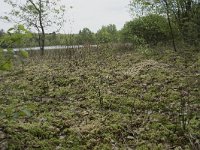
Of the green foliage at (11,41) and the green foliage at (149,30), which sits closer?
the green foliage at (11,41)

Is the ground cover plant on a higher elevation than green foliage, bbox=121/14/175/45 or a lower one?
lower

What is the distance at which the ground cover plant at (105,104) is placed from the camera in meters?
5.61

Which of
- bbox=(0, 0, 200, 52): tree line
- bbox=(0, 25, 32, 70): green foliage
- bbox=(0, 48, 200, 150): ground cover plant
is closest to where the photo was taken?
bbox=(0, 25, 32, 70): green foliage

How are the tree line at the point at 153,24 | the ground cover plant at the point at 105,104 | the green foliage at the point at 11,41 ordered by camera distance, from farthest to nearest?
the tree line at the point at 153,24
the ground cover plant at the point at 105,104
the green foliage at the point at 11,41

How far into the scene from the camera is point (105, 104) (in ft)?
24.8

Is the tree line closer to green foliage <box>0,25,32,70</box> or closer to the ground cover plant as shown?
the ground cover plant

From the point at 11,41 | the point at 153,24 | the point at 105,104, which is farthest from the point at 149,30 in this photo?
the point at 11,41

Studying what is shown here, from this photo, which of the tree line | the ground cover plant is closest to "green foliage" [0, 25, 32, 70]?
the ground cover plant

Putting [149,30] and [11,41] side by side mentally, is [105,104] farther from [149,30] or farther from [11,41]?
[149,30]

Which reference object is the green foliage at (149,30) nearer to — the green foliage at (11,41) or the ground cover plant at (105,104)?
the ground cover plant at (105,104)

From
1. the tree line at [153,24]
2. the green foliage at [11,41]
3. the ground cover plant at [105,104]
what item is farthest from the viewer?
the tree line at [153,24]

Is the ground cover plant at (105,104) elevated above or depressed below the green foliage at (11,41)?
below

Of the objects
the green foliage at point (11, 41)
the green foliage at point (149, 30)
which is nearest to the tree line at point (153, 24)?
the green foliage at point (149, 30)

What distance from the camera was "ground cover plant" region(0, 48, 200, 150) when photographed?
Answer: 561 centimetres
